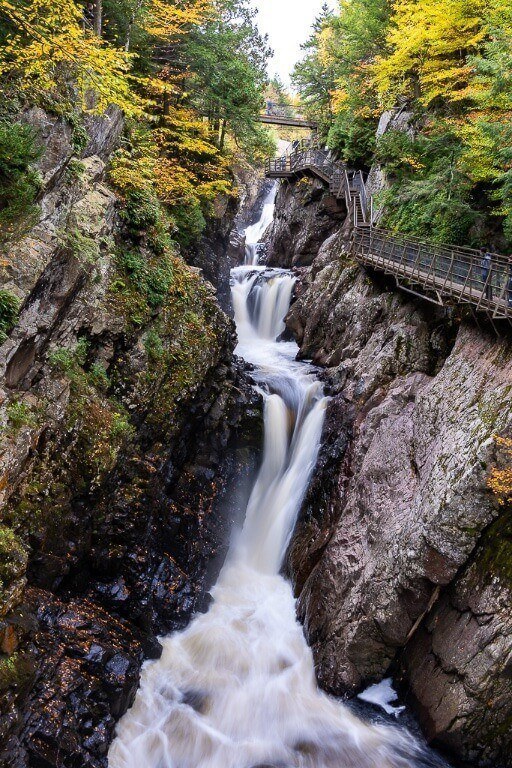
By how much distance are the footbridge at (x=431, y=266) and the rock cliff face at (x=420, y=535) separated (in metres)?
0.83

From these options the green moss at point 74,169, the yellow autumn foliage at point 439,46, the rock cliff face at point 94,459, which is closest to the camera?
the rock cliff face at point 94,459

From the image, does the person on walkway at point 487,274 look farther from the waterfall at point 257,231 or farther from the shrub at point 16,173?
the waterfall at point 257,231

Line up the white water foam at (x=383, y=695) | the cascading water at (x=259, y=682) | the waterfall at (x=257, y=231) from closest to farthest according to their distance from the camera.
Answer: the cascading water at (x=259, y=682), the white water foam at (x=383, y=695), the waterfall at (x=257, y=231)

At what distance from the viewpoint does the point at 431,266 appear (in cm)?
1275

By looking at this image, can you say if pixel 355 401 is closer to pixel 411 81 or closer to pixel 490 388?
pixel 490 388

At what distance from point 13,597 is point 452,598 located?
27.8 ft

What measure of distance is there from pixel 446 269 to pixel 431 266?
23.0 inches

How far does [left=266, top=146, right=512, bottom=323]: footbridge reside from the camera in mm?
10094

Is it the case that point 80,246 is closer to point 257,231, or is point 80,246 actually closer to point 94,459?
point 94,459

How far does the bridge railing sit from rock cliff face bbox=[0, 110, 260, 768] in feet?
21.2

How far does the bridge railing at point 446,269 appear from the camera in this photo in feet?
32.9

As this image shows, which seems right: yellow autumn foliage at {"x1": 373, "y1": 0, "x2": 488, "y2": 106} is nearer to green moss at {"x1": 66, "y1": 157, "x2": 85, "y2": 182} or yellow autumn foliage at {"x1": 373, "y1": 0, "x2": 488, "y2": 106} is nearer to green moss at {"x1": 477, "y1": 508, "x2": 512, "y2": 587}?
green moss at {"x1": 66, "y1": 157, "x2": 85, "y2": 182}

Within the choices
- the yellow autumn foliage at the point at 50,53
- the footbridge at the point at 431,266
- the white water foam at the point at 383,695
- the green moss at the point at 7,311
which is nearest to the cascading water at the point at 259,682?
the white water foam at the point at 383,695

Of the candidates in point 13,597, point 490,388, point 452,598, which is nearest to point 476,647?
point 452,598
